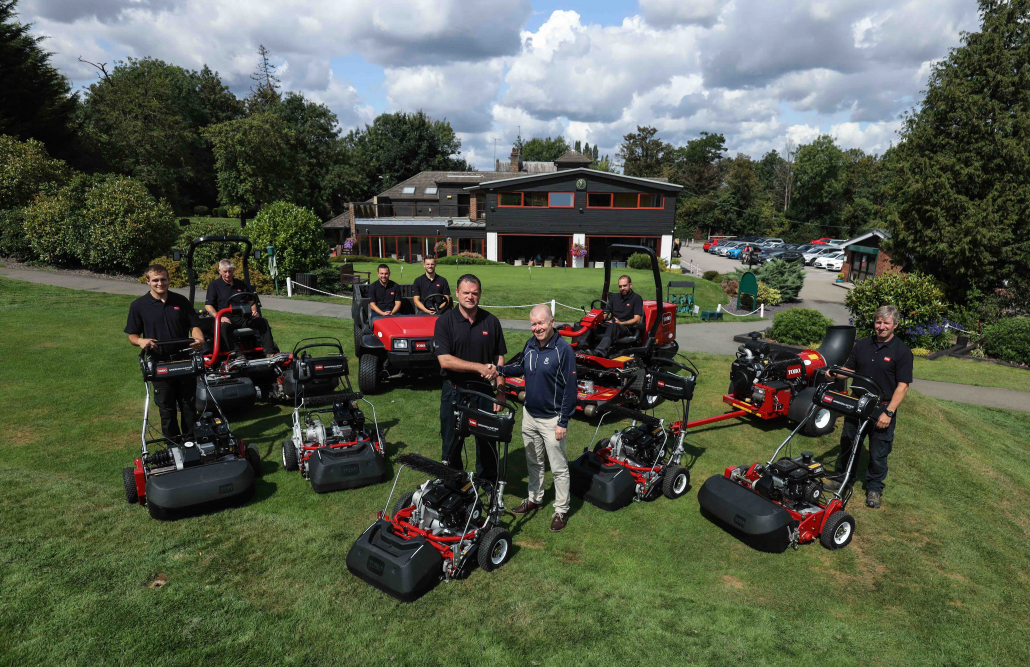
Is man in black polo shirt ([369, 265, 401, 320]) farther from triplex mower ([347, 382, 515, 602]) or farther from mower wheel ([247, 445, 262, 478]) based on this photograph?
triplex mower ([347, 382, 515, 602])

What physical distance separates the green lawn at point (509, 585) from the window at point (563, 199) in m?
34.2

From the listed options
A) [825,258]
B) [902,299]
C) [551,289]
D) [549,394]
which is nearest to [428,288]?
[549,394]

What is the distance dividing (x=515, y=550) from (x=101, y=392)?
26.0 feet

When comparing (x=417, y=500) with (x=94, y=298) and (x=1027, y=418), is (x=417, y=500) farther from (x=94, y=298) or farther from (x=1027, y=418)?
(x=94, y=298)

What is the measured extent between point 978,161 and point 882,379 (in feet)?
70.1

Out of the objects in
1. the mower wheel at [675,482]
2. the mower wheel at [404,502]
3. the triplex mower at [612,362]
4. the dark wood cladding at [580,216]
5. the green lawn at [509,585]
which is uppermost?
the dark wood cladding at [580,216]

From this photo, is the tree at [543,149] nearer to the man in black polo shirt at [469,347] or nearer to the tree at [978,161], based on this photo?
the tree at [978,161]

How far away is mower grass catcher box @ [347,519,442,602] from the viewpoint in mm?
4305

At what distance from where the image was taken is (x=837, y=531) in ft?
17.8

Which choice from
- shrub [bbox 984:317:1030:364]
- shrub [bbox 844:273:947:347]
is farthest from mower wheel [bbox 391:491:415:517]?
shrub [bbox 984:317:1030:364]

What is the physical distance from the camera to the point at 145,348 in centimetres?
606

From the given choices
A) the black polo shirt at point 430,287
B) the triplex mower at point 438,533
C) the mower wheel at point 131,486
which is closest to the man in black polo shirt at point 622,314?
the black polo shirt at point 430,287

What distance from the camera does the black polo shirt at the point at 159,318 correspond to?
6332 mm

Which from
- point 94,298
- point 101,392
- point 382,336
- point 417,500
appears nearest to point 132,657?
point 417,500
